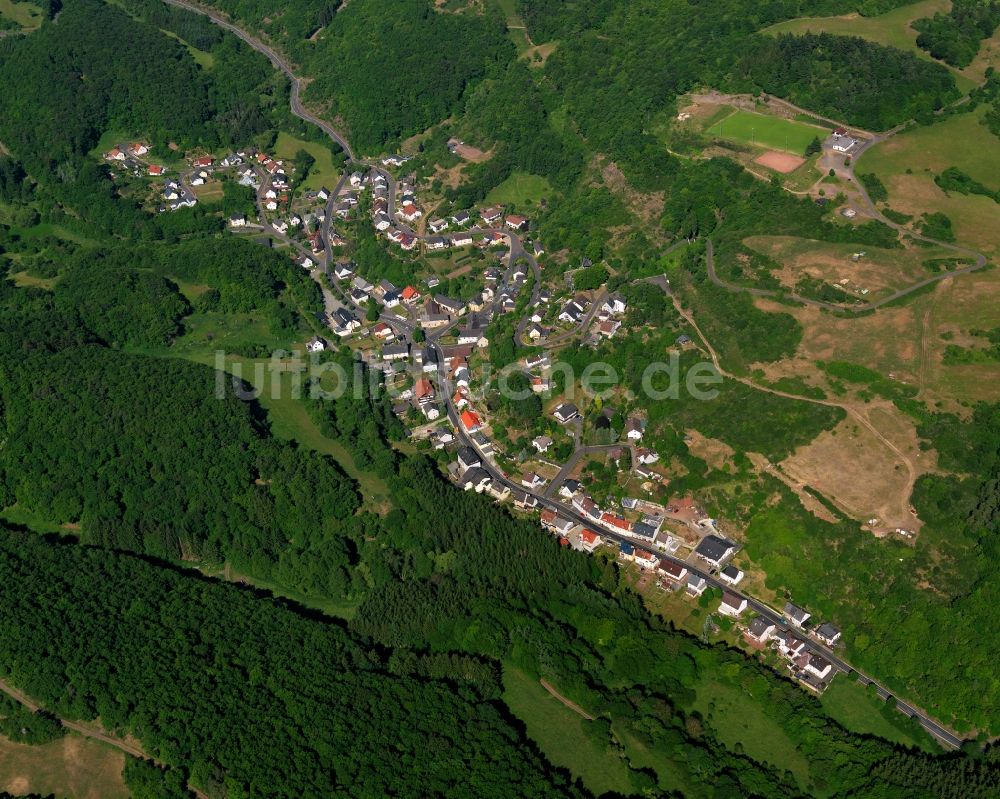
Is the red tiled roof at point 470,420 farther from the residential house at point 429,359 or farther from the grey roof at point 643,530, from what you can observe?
the grey roof at point 643,530

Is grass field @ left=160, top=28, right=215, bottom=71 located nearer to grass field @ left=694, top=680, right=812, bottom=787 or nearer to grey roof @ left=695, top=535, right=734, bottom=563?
grey roof @ left=695, top=535, right=734, bottom=563

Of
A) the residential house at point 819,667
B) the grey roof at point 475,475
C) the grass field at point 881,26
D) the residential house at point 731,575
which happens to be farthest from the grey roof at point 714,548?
the grass field at point 881,26

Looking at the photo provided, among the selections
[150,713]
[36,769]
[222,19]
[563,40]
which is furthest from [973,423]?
[222,19]

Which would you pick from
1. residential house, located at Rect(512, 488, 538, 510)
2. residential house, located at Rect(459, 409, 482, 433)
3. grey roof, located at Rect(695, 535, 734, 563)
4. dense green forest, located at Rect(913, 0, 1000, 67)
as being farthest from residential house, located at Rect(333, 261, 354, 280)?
dense green forest, located at Rect(913, 0, 1000, 67)

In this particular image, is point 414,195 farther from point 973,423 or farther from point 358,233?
point 973,423

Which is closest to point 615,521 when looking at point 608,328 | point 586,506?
point 586,506
